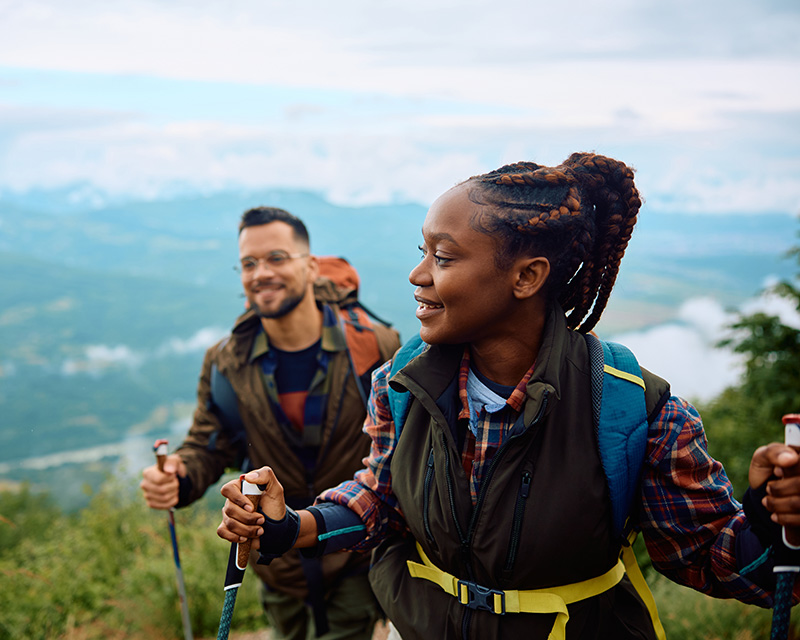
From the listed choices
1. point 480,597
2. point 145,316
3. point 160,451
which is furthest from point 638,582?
point 145,316

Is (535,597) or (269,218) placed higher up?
(269,218)

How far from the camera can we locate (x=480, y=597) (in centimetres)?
200

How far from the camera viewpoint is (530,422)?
6.16ft

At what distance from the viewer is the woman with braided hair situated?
74.3 inches

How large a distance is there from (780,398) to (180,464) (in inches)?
294

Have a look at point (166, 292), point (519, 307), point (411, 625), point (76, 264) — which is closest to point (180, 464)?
point (411, 625)

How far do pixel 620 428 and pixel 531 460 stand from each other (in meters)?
0.25

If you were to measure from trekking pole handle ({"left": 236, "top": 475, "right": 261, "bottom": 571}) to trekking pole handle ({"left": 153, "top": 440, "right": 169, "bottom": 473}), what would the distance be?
5.14 ft

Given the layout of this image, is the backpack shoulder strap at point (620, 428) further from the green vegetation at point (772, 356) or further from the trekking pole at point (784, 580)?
Answer: the green vegetation at point (772, 356)

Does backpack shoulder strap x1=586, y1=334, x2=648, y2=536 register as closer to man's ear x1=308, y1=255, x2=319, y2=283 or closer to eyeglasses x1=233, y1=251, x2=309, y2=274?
eyeglasses x1=233, y1=251, x2=309, y2=274

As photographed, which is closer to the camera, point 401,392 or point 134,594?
point 401,392

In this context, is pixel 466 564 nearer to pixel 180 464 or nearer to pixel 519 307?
pixel 519 307

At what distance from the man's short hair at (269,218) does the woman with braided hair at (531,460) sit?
2.38m

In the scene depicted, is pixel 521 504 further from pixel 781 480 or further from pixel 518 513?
pixel 781 480
